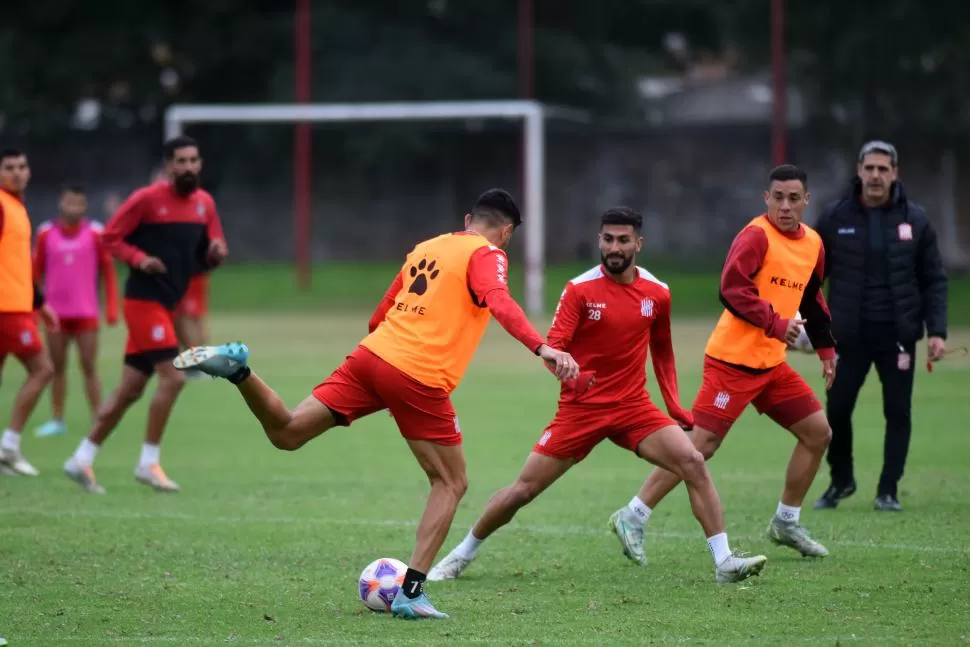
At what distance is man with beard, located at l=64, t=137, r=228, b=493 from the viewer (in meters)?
12.2

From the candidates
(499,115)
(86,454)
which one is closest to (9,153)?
(86,454)

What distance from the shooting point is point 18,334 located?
41.3 ft

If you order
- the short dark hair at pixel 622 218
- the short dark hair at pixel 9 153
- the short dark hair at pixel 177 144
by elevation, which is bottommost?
the short dark hair at pixel 622 218

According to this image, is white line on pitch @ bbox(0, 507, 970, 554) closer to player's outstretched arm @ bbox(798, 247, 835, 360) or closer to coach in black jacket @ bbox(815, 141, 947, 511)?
player's outstretched arm @ bbox(798, 247, 835, 360)

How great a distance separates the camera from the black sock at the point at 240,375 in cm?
775

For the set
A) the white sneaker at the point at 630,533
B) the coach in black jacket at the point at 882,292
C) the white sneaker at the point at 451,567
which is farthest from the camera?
the coach in black jacket at the point at 882,292

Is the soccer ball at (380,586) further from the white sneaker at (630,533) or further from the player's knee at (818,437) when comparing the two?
the player's knee at (818,437)

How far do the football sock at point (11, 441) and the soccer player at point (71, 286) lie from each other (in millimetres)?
2487

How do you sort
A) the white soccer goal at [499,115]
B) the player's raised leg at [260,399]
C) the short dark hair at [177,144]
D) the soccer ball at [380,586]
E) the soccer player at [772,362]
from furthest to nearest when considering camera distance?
the white soccer goal at [499,115], the short dark hair at [177,144], the soccer player at [772,362], the soccer ball at [380,586], the player's raised leg at [260,399]

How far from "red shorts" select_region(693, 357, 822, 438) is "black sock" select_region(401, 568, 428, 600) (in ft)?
7.74

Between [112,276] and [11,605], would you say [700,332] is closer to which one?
[112,276]

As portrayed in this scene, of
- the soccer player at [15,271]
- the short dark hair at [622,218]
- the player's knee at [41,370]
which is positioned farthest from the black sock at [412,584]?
the player's knee at [41,370]

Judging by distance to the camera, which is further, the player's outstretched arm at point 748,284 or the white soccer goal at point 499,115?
the white soccer goal at point 499,115

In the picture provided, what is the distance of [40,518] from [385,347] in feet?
12.7
